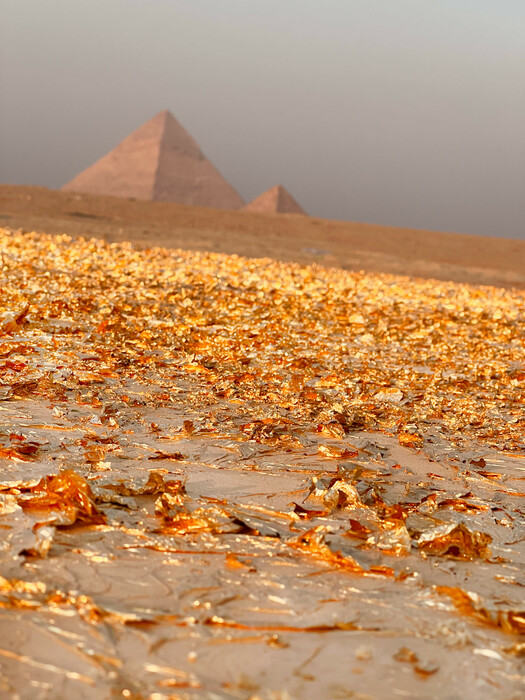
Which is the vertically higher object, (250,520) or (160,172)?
(160,172)

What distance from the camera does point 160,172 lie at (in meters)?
102

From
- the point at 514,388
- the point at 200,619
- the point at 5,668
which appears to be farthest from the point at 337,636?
the point at 514,388

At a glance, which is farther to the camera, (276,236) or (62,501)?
(276,236)

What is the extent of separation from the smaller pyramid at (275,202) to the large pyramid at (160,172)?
30.6ft

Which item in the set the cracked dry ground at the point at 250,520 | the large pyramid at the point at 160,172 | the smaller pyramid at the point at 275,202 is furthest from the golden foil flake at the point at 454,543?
the large pyramid at the point at 160,172

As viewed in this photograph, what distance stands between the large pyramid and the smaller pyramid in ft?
30.6

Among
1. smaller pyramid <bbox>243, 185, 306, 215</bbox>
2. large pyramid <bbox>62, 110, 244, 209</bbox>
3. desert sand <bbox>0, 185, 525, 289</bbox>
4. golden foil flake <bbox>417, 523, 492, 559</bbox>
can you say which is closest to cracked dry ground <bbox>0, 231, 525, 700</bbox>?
golden foil flake <bbox>417, 523, 492, 559</bbox>

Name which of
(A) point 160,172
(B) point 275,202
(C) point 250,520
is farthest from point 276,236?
(A) point 160,172

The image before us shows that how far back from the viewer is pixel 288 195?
309 feet

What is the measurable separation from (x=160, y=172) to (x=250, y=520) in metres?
103

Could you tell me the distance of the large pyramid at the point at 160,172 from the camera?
100625mm

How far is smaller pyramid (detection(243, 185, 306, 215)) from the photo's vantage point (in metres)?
90.2

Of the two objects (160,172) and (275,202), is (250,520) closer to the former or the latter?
(275,202)

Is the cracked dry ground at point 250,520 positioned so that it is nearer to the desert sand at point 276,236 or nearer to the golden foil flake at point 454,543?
the golden foil flake at point 454,543
